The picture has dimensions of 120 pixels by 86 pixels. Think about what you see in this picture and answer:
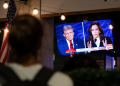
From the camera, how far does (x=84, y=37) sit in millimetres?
6238

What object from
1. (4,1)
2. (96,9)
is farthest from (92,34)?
(4,1)

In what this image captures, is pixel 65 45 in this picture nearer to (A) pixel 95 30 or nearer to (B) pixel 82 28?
Answer: (B) pixel 82 28

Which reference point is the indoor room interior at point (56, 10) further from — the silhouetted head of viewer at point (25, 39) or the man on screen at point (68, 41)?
the silhouetted head of viewer at point (25, 39)

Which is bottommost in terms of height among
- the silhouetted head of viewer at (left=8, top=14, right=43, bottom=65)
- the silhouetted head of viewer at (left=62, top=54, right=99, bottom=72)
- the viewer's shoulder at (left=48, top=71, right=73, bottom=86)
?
the viewer's shoulder at (left=48, top=71, right=73, bottom=86)

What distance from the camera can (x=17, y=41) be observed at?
887 mm

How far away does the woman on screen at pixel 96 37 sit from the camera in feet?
19.6

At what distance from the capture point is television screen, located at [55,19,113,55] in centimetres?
598

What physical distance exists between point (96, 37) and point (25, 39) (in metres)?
5.37

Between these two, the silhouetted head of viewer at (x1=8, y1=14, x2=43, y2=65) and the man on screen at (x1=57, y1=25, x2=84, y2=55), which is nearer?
the silhouetted head of viewer at (x1=8, y1=14, x2=43, y2=65)

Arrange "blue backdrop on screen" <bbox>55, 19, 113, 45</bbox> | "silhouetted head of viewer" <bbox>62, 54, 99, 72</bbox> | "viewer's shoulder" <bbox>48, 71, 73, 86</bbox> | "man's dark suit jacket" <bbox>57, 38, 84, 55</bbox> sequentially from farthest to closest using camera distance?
"man's dark suit jacket" <bbox>57, 38, 84, 55</bbox> < "blue backdrop on screen" <bbox>55, 19, 113, 45</bbox> < "silhouetted head of viewer" <bbox>62, 54, 99, 72</bbox> < "viewer's shoulder" <bbox>48, 71, 73, 86</bbox>

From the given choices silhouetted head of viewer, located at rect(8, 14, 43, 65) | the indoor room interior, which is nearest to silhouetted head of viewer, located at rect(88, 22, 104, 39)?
the indoor room interior

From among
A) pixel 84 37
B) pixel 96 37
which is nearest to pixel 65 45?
pixel 84 37

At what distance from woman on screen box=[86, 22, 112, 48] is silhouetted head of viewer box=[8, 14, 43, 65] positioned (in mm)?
5287

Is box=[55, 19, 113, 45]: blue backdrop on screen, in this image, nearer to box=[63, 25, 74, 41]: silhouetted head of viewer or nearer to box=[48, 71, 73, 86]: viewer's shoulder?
box=[63, 25, 74, 41]: silhouetted head of viewer
